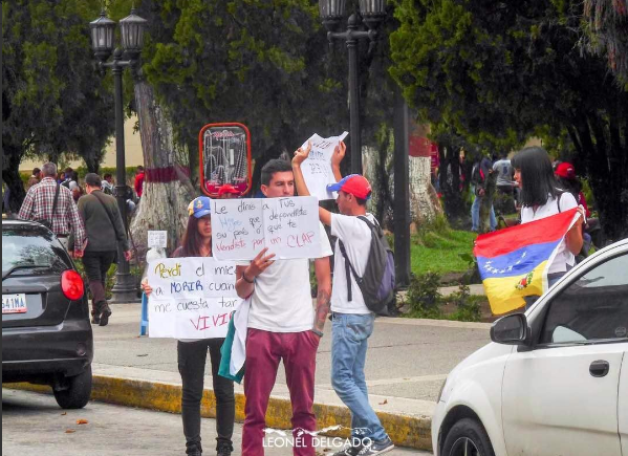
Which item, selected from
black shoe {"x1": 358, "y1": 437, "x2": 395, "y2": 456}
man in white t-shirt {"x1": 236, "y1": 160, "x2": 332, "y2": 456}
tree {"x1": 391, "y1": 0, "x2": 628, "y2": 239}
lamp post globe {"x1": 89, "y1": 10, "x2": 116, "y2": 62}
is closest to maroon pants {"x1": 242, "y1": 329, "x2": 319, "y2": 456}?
man in white t-shirt {"x1": 236, "y1": 160, "x2": 332, "y2": 456}

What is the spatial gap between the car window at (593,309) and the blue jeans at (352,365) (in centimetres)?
210

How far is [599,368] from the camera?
16.5ft

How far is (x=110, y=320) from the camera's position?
1670cm

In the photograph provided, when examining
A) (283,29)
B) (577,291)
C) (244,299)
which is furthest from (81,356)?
(283,29)

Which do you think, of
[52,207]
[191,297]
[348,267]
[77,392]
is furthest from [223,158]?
[348,267]

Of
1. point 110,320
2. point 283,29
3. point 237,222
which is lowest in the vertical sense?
point 110,320

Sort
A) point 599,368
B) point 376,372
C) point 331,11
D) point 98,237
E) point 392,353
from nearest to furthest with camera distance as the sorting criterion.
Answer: point 599,368
point 376,372
point 392,353
point 331,11
point 98,237

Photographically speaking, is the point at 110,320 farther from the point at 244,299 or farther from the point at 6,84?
the point at 6,84

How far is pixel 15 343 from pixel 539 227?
431 cm

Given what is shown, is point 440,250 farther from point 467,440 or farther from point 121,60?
point 467,440

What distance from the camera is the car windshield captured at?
1047 cm

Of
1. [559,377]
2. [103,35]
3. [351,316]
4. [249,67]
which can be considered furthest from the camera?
[249,67]

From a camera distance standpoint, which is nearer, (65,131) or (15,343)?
(15,343)

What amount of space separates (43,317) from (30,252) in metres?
0.59
